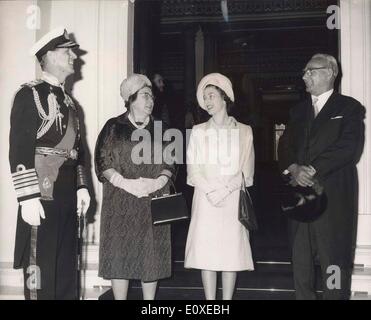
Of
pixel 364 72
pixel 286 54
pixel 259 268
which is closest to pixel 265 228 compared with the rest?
pixel 259 268

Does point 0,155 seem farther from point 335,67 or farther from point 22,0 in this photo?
point 335,67

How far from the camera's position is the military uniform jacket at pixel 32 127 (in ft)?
7.52

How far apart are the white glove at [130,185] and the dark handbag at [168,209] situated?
97 millimetres

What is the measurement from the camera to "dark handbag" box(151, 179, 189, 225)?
2.69 m

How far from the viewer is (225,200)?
2.80m

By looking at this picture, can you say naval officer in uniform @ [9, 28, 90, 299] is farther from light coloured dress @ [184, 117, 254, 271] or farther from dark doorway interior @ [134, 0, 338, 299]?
dark doorway interior @ [134, 0, 338, 299]

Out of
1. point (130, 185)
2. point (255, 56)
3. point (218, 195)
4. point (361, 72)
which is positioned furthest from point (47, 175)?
point (255, 56)

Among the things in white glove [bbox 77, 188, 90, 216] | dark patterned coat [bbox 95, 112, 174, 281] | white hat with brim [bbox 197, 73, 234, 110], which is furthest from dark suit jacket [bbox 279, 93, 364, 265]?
white glove [bbox 77, 188, 90, 216]

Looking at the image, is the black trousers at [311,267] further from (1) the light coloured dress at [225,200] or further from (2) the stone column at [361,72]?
(2) the stone column at [361,72]

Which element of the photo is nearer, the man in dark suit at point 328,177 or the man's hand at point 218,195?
the man in dark suit at point 328,177

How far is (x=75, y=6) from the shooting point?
376cm

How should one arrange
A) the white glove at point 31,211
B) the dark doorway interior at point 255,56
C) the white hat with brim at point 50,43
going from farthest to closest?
the dark doorway interior at point 255,56 < the white hat with brim at point 50,43 < the white glove at point 31,211

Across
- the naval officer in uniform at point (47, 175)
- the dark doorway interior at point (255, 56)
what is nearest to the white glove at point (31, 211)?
the naval officer in uniform at point (47, 175)

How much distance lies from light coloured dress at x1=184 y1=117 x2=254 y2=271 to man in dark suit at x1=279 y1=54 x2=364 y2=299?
32cm
